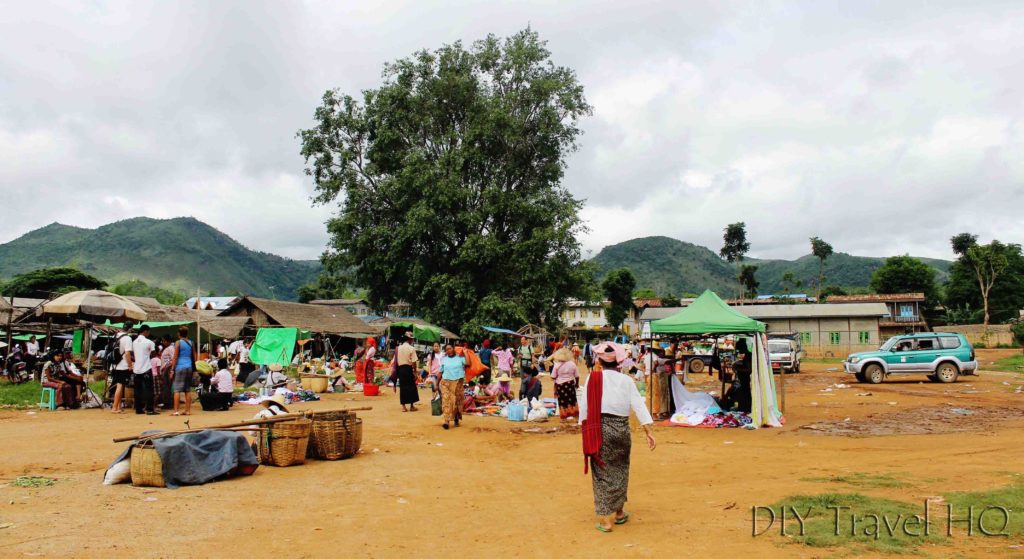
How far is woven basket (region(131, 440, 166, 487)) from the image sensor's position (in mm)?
7195

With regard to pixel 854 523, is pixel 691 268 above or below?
above

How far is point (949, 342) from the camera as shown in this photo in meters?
21.8

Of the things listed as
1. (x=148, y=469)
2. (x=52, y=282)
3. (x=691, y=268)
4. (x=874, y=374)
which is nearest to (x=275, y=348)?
(x=148, y=469)

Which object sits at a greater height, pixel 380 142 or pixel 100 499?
pixel 380 142

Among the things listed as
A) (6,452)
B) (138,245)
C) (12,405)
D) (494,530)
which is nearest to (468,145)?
(12,405)

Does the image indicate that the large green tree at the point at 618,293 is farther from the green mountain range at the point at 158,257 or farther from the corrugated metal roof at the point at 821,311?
the green mountain range at the point at 158,257

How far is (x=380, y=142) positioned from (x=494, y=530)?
1244 inches

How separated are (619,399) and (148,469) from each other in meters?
5.24

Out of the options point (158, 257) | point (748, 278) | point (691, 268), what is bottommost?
point (748, 278)

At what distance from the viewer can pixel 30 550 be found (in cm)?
493

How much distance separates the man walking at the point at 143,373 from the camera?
1332 centimetres

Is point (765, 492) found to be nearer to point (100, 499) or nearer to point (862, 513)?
point (862, 513)

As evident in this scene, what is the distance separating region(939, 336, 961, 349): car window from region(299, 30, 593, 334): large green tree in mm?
16972

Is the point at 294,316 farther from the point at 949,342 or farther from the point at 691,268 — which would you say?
the point at 691,268
